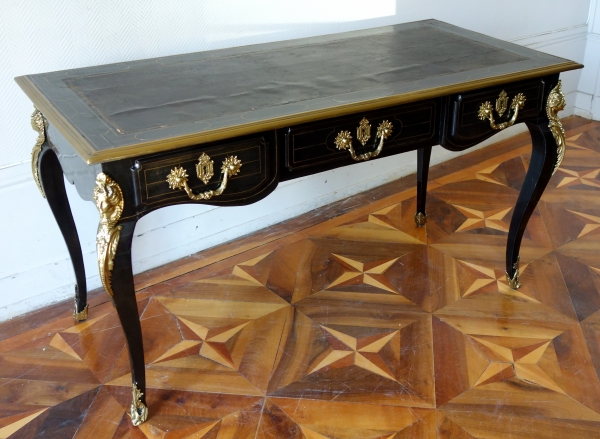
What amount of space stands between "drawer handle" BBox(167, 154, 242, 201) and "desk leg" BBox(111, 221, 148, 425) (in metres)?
0.12

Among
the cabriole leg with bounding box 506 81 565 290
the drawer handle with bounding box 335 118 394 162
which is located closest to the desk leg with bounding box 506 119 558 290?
the cabriole leg with bounding box 506 81 565 290

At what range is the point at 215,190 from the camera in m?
1.41

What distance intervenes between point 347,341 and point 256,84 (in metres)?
0.75

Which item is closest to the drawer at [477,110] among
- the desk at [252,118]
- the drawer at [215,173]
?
the desk at [252,118]

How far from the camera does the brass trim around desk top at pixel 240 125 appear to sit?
4.09 feet

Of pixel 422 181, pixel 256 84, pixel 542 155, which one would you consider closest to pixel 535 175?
pixel 542 155

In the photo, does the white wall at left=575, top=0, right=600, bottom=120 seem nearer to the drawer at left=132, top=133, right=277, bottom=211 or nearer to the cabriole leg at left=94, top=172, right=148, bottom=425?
the drawer at left=132, top=133, right=277, bottom=211

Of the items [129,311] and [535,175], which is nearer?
[129,311]

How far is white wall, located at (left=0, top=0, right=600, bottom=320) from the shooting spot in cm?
175

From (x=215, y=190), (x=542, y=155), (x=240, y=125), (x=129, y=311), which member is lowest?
(x=129, y=311)

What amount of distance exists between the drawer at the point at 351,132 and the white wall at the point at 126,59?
2.32 ft

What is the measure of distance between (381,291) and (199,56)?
89 cm

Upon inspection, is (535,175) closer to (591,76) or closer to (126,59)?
(126,59)

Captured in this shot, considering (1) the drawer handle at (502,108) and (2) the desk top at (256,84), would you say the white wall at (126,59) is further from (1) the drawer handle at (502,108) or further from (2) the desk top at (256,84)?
(1) the drawer handle at (502,108)
